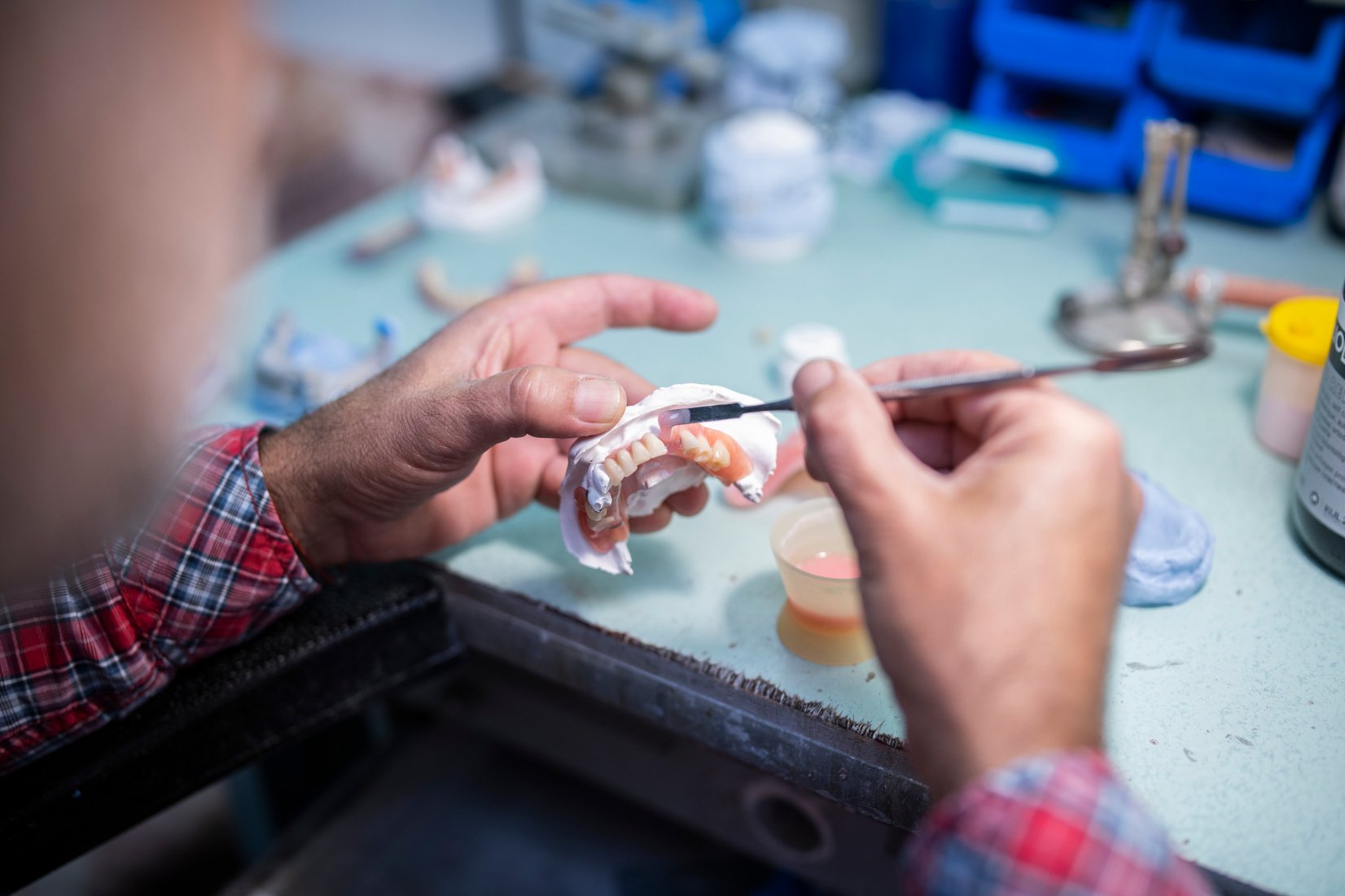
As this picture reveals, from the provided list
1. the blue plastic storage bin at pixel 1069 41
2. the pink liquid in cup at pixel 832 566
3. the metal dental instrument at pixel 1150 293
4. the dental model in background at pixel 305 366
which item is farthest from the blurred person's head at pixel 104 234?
the blue plastic storage bin at pixel 1069 41

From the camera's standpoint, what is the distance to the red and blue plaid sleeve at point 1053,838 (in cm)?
47

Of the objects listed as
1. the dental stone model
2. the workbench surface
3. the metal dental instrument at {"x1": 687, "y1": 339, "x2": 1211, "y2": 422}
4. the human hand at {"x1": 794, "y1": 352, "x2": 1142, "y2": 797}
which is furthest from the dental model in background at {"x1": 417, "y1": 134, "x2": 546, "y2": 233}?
the human hand at {"x1": 794, "y1": 352, "x2": 1142, "y2": 797}

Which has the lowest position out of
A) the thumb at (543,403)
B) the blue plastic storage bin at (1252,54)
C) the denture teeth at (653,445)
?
the denture teeth at (653,445)

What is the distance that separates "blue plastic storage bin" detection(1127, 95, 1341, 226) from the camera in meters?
1.26

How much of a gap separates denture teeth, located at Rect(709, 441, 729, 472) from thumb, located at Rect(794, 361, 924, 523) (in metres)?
0.15

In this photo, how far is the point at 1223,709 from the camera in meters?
0.71

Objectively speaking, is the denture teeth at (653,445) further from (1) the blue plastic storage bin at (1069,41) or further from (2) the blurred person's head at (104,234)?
(1) the blue plastic storage bin at (1069,41)

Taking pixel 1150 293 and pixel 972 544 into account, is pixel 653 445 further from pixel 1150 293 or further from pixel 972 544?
pixel 1150 293

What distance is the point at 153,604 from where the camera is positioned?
76 centimetres

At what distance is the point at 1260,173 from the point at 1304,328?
1.60ft

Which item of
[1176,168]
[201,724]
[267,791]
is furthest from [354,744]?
[1176,168]

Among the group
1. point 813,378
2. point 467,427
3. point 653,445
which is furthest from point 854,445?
point 467,427

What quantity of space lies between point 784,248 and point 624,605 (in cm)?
69

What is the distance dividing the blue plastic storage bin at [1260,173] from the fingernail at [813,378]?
99 cm
